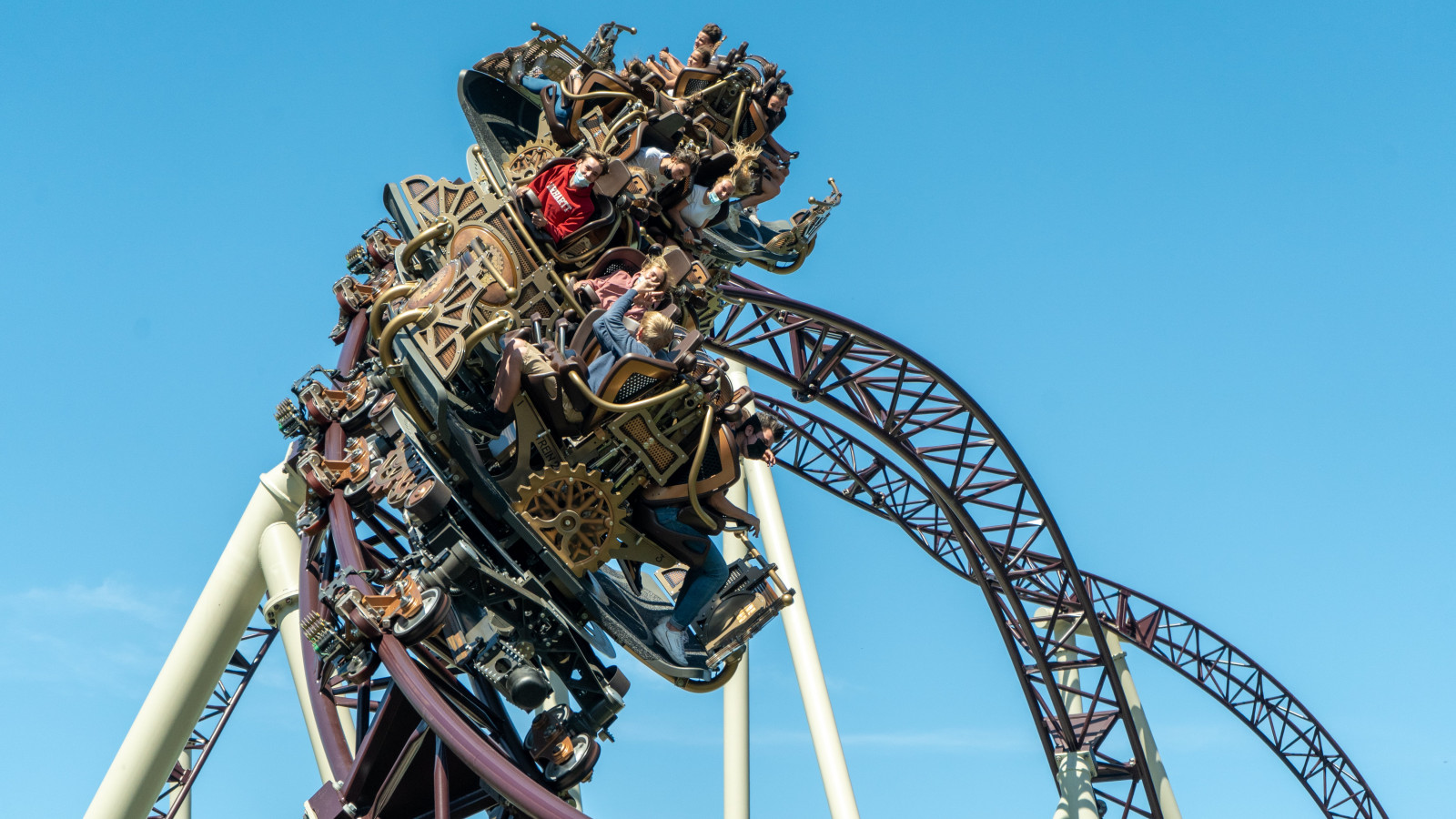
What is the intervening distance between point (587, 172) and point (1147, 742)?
501 inches

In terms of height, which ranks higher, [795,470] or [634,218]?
[795,470]

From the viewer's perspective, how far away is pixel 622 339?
8273 millimetres

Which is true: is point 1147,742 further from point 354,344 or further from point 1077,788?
point 354,344

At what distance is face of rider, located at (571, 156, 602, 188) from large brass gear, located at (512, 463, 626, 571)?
71.9 inches

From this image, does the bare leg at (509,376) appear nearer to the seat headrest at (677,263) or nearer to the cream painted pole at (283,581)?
the seat headrest at (677,263)

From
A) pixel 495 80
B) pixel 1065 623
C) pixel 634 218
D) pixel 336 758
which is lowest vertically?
pixel 336 758

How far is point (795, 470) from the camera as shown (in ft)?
60.4

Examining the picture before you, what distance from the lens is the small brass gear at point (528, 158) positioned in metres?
9.50

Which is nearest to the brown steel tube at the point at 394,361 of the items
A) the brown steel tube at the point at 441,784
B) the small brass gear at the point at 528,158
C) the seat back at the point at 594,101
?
the small brass gear at the point at 528,158

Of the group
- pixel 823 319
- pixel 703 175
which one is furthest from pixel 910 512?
pixel 703 175

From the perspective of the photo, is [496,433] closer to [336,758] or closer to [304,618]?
[304,618]

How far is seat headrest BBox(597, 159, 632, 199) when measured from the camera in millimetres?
9016

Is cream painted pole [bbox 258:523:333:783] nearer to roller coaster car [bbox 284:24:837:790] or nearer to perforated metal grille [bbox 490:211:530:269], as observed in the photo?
roller coaster car [bbox 284:24:837:790]

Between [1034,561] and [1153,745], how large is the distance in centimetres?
275
